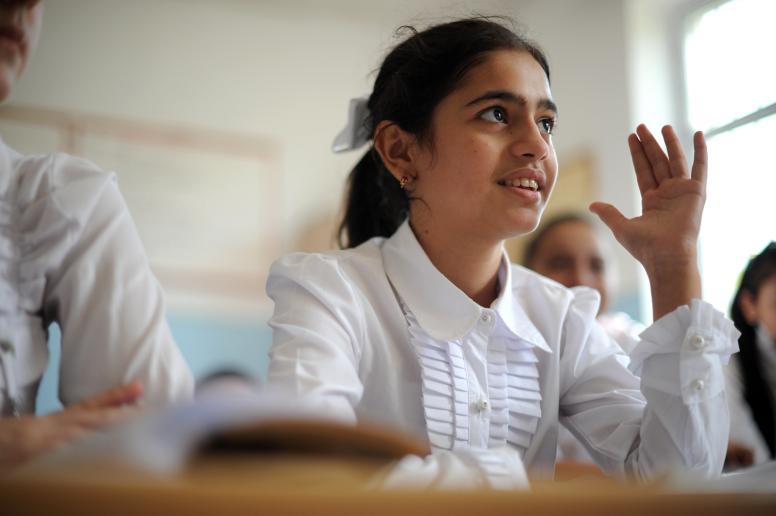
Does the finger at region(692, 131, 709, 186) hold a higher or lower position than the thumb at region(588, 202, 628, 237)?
higher

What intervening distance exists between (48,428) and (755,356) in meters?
2.07

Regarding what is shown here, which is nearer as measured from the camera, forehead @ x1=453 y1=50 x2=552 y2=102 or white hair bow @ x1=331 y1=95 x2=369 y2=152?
forehead @ x1=453 y1=50 x2=552 y2=102

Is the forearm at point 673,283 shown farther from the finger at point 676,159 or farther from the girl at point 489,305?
the finger at point 676,159

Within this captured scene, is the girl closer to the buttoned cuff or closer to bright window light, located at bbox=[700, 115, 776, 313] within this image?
the buttoned cuff

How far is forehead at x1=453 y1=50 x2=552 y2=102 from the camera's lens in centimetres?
119

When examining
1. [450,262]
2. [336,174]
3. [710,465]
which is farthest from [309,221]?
[710,465]

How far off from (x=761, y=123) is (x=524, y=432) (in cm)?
231

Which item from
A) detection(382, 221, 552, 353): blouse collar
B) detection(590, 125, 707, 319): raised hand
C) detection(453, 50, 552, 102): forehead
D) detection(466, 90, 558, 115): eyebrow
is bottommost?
detection(382, 221, 552, 353): blouse collar

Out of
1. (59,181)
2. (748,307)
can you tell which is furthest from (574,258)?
(59,181)

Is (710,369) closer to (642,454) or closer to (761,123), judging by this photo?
(642,454)

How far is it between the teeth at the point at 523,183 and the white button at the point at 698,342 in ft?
1.07

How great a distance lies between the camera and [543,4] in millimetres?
4102

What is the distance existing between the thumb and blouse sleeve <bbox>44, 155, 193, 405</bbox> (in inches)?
24.7

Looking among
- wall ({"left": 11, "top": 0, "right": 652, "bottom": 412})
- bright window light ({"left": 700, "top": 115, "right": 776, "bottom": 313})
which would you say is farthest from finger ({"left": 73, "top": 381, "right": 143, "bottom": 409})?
wall ({"left": 11, "top": 0, "right": 652, "bottom": 412})
